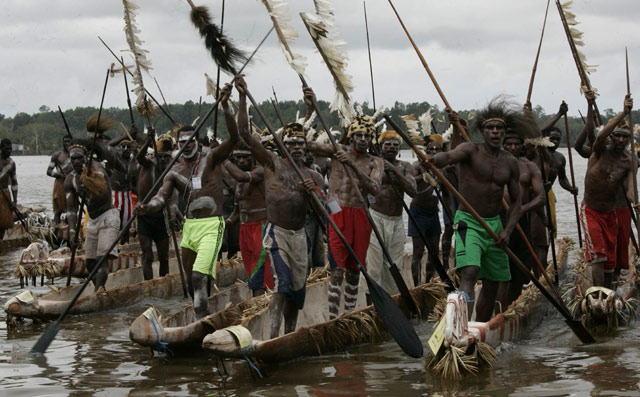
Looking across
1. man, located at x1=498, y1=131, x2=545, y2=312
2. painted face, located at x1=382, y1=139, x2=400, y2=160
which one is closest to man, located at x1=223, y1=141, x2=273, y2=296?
painted face, located at x1=382, y1=139, x2=400, y2=160

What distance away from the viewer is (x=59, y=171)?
17125 mm

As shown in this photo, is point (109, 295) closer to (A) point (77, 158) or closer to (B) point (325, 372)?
(A) point (77, 158)

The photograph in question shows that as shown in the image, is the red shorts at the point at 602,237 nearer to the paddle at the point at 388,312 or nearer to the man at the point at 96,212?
the paddle at the point at 388,312

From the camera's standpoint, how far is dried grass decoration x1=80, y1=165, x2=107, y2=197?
10.7 m

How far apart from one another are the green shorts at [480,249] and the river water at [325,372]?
2.30 feet

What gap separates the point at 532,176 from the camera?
8.64m

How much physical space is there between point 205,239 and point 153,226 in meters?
3.10

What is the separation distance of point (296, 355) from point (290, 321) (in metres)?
0.59

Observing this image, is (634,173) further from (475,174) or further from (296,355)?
(296,355)

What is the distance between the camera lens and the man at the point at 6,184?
16.7m

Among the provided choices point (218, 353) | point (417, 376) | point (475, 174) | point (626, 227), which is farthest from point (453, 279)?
point (218, 353)

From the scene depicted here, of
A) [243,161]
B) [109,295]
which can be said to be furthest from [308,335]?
[109,295]

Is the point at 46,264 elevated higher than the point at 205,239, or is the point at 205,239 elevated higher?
the point at 205,239

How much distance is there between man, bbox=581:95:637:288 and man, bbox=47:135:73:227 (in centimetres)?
945
